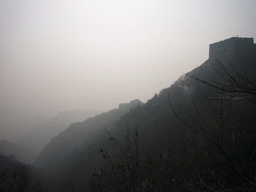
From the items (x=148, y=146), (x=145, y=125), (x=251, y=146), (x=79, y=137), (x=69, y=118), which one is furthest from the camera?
(x=69, y=118)

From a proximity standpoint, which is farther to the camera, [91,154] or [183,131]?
[91,154]

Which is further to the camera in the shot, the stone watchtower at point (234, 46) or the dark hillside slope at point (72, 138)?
the dark hillside slope at point (72, 138)

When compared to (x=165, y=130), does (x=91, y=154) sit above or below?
below

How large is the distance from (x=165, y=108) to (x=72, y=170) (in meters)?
24.0

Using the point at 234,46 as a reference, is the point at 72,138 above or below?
below

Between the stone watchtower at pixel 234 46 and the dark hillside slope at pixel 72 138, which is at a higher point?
the stone watchtower at pixel 234 46

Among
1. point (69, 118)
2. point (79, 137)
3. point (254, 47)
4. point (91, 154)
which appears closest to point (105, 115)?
point (79, 137)

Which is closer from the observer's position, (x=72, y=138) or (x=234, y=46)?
(x=234, y=46)

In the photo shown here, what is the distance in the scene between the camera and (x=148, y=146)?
830 inches

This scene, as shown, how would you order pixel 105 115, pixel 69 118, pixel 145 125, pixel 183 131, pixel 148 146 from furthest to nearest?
pixel 69 118 → pixel 105 115 → pixel 145 125 → pixel 148 146 → pixel 183 131

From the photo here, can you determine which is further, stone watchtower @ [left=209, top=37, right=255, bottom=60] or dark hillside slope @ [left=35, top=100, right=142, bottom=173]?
dark hillside slope @ [left=35, top=100, right=142, bottom=173]

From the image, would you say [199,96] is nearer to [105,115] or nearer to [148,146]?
[148,146]

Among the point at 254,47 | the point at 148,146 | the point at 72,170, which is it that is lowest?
the point at 72,170

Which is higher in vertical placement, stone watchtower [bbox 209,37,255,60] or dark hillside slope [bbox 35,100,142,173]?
stone watchtower [bbox 209,37,255,60]
